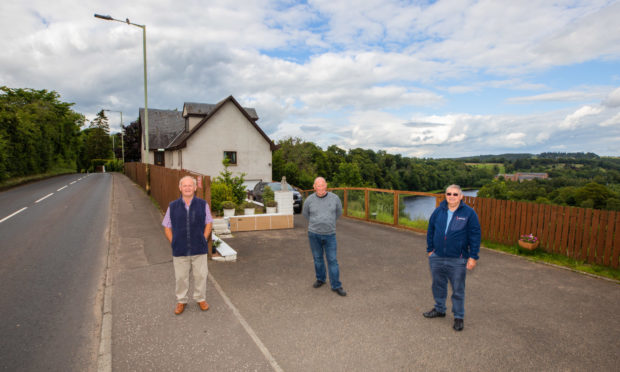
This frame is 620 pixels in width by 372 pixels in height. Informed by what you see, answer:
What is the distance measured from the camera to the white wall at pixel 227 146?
2559 centimetres

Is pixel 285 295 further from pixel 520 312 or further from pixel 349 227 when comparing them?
pixel 349 227

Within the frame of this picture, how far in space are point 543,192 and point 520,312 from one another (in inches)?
1369

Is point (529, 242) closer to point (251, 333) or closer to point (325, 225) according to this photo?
point (325, 225)

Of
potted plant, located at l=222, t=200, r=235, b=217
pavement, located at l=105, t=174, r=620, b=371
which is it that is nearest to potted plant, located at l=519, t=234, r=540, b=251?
pavement, located at l=105, t=174, r=620, b=371

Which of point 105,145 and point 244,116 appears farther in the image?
point 105,145

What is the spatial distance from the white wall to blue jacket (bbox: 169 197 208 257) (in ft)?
66.7

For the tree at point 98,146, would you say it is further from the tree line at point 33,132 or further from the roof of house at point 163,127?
the roof of house at point 163,127

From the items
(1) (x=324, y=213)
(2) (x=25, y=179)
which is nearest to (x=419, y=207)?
(1) (x=324, y=213)

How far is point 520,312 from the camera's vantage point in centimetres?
Answer: 486

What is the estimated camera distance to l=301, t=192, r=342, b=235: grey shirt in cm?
535

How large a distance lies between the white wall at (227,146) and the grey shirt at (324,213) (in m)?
19.8

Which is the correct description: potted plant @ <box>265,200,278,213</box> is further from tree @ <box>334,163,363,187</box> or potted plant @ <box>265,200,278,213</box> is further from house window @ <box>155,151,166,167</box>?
tree @ <box>334,163,363,187</box>

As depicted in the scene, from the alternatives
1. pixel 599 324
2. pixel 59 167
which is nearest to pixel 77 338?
pixel 599 324

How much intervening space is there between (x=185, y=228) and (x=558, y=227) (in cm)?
809
